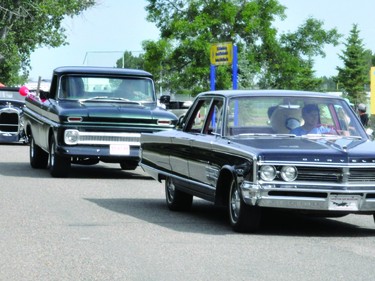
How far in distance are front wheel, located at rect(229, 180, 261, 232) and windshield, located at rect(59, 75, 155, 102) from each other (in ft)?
28.4

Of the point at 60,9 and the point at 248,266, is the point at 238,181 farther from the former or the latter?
the point at 60,9

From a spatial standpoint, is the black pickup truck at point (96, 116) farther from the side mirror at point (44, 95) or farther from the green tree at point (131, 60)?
the green tree at point (131, 60)

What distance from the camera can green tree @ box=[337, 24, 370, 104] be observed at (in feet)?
439

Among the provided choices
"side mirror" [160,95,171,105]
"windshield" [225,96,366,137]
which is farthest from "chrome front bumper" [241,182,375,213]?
"side mirror" [160,95,171,105]

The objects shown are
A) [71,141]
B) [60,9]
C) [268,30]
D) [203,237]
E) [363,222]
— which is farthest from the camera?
[268,30]

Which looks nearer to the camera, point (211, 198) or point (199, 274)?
point (199, 274)

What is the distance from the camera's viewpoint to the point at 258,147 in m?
11.4

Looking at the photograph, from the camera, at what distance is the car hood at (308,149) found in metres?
11.2

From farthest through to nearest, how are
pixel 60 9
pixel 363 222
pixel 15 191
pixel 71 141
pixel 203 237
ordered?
pixel 60 9, pixel 71 141, pixel 15 191, pixel 363 222, pixel 203 237

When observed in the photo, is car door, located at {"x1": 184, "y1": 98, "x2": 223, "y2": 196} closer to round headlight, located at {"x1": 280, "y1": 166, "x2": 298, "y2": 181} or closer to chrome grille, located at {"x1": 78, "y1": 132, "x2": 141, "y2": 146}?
round headlight, located at {"x1": 280, "y1": 166, "x2": 298, "y2": 181}

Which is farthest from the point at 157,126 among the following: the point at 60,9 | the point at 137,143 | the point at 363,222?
the point at 60,9

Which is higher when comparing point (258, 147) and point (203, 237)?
point (258, 147)

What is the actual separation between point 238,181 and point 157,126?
8.19m

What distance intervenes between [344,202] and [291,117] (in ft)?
5.39
